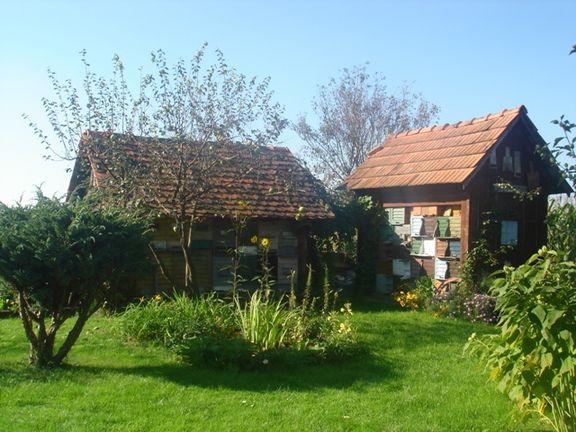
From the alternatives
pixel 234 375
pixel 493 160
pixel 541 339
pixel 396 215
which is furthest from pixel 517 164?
pixel 541 339

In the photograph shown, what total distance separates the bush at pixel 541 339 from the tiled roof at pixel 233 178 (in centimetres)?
697

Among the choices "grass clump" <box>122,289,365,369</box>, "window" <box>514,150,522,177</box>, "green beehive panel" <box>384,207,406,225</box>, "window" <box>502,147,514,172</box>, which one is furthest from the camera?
"green beehive panel" <box>384,207,406,225</box>

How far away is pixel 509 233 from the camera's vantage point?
14148mm

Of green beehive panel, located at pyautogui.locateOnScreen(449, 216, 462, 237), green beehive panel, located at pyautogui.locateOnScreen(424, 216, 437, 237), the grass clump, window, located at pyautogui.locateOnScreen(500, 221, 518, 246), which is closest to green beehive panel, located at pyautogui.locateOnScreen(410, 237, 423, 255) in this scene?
green beehive panel, located at pyautogui.locateOnScreen(424, 216, 437, 237)

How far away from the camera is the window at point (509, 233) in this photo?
13.9 metres

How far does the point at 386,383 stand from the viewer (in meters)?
7.41

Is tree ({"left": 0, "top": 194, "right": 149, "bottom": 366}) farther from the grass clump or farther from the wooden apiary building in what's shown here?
the wooden apiary building

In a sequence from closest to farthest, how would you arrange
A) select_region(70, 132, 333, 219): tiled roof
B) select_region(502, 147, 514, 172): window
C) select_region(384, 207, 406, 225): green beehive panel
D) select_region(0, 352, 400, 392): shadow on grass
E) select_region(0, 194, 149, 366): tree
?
select_region(0, 352, 400, 392): shadow on grass < select_region(0, 194, 149, 366): tree < select_region(70, 132, 333, 219): tiled roof < select_region(502, 147, 514, 172): window < select_region(384, 207, 406, 225): green beehive panel

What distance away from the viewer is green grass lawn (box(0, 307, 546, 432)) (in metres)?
5.92

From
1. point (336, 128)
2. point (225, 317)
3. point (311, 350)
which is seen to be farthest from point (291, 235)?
point (336, 128)

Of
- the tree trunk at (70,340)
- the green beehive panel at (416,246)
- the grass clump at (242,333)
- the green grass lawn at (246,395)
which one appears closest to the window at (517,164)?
the green beehive panel at (416,246)

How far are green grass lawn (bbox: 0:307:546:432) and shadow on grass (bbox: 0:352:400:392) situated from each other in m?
0.01

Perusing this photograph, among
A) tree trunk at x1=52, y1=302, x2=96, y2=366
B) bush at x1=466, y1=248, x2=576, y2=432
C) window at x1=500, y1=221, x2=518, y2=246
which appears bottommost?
tree trunk at x1=52, y1=302, x2=96, y2=366

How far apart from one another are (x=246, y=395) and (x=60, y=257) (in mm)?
2695
